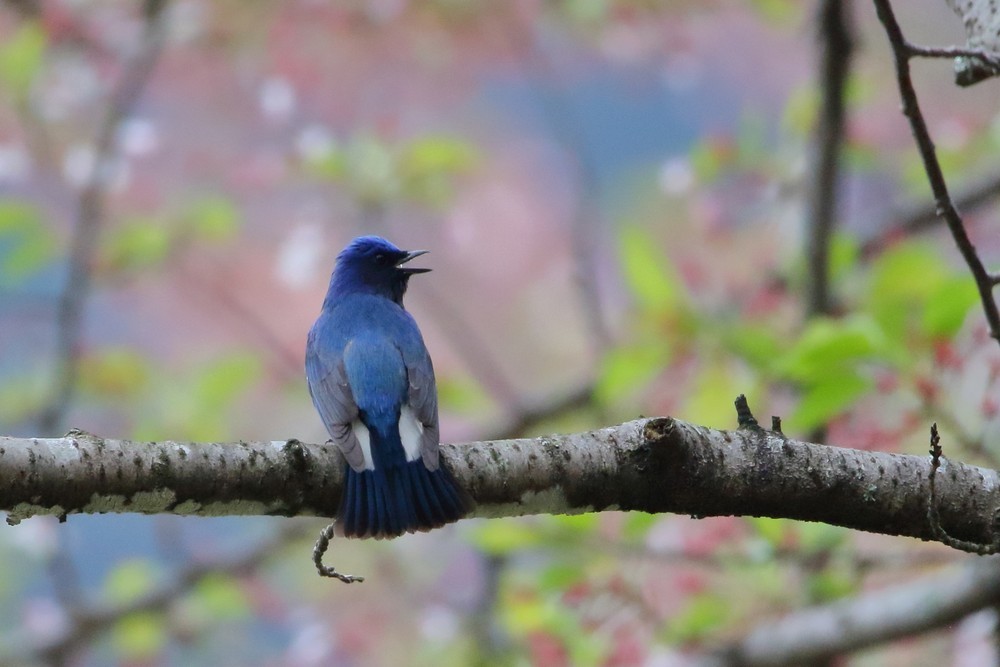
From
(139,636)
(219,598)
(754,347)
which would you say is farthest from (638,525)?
(139,636)

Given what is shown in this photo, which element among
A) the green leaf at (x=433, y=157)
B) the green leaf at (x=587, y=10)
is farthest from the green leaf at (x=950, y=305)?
the green leaf at (x=587, y=10)

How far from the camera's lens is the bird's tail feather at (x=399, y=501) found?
229cm

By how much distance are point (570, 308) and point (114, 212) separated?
3477 mm

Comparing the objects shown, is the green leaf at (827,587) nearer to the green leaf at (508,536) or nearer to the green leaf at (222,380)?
the green leaf at (508,536)

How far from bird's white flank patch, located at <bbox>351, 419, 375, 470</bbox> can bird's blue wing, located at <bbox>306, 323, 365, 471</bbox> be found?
13 millimetres

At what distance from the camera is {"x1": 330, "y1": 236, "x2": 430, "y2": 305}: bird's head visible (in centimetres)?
411

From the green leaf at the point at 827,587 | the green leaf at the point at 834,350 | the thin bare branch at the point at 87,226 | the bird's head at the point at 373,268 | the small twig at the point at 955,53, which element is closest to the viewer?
the small twig at the point at 955,53

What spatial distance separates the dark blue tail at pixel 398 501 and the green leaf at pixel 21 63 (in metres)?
3.42

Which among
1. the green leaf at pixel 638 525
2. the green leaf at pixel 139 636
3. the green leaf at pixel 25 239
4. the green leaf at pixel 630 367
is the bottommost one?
the green leaf at pixel 638 525

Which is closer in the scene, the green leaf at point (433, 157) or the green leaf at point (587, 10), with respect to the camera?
the green leaf at point (433, 157)

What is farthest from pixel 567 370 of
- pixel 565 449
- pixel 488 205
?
pixel 565 449

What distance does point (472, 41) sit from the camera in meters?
7.51

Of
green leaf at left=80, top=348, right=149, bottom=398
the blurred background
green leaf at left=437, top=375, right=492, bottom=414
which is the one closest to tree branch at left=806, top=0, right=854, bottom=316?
the blurred background

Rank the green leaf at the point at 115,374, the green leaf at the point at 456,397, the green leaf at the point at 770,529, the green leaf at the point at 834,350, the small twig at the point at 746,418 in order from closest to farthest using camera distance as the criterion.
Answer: the small twig at the point at 746,418 < the green leaf at the point at 834,350 < the green leaf at the point at 770,529 < the green leaf at the point at 456,397 < the green leaf at the point at 115,374
